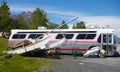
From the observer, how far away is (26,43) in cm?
2728

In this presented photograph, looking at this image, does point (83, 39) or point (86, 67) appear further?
point (83, 39)

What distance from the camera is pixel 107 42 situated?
2819cm

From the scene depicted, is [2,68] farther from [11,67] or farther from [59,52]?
[59,52]

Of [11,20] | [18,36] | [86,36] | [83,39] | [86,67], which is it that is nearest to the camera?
[86,67]

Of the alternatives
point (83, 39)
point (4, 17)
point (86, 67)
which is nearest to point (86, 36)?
point (83, 39)

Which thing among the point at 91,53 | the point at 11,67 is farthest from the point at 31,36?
the point at 11,67

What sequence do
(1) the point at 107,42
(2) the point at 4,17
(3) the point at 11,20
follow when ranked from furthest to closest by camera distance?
(3) the point at 11,20 < (2) the point at 4,17 < (1) the point at 107,42

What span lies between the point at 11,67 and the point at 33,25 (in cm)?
5151

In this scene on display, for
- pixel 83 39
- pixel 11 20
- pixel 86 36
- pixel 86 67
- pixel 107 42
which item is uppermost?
pixel 11 20

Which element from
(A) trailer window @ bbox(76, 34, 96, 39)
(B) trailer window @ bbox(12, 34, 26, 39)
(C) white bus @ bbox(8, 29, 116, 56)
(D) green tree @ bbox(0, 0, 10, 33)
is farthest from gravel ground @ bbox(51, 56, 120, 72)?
(D) green tree @ bbox(0, 0, 10, 33)

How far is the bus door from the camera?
27.9 metres

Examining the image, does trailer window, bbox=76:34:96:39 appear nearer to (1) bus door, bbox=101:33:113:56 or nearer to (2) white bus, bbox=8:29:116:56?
(2) white bus, bbox=8:29:116:56

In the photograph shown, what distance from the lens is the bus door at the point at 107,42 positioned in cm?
2792

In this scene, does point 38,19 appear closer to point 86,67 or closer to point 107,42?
point 107,42
